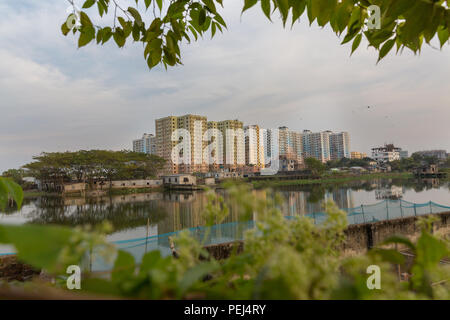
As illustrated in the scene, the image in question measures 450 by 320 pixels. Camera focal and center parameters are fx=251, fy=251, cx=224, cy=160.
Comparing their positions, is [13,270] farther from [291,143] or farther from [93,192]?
[291,143]

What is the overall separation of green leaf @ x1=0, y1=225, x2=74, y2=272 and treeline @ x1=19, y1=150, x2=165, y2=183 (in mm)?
30908

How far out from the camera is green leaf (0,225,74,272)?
0.17 metres

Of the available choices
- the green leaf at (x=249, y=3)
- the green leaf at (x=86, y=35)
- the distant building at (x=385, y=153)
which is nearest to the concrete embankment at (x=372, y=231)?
the green leaf at (x=249, y=3)

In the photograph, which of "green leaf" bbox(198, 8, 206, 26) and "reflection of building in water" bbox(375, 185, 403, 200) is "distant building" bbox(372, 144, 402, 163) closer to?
"reflection of building in water" bbox(375, 185, 403, 200)

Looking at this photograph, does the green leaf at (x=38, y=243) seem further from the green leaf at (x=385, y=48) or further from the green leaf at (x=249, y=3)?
the green leaf at (x=385, y=48)

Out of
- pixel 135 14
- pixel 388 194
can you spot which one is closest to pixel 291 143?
pixel 388 194

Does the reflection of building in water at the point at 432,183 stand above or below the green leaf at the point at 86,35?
below

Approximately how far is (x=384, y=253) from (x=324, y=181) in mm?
32546

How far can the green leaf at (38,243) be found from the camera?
0.17 meters

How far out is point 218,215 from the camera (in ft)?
1.28

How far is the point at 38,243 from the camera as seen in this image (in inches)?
6.9

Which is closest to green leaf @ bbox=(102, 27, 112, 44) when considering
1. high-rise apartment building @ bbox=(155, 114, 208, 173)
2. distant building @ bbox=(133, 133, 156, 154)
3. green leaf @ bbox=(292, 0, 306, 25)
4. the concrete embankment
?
green leaf @ bbox=(292, 0, 306, 25)

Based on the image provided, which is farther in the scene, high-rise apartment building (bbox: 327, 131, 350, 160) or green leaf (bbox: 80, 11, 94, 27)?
high-rise apartment building (bbox: 327, 131, 350, 160)

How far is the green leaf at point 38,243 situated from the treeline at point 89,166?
3091 cm
